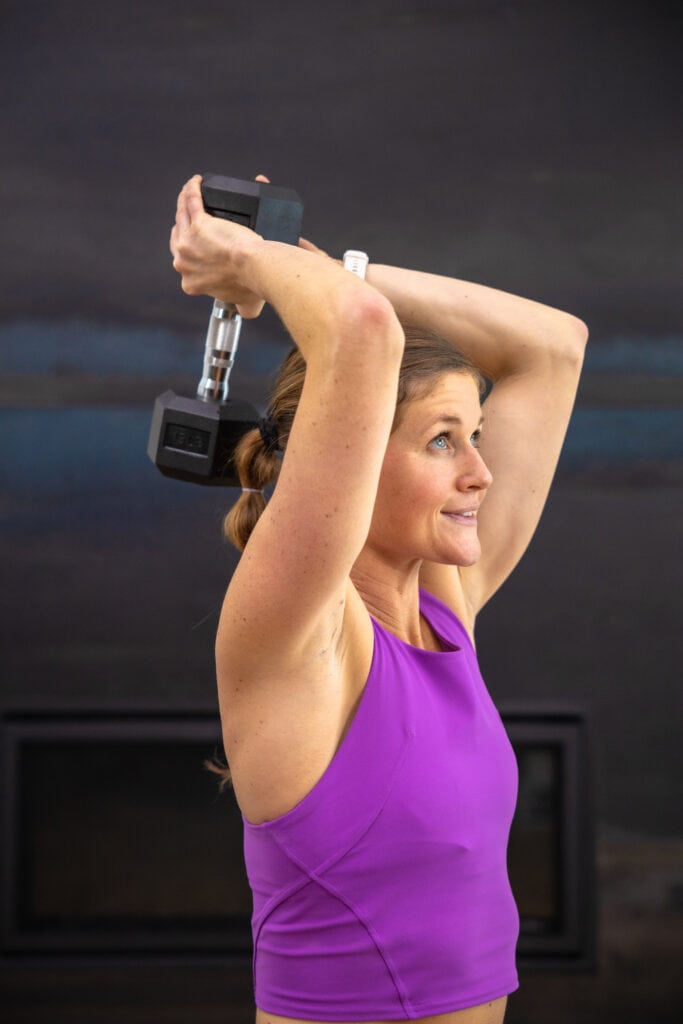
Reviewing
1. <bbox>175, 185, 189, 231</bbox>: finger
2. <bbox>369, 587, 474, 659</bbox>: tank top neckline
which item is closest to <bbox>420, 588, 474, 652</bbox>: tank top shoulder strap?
<bbox>369, 587, 474, 659</bbox>: tank top neckline

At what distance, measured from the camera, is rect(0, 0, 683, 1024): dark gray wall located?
2.86 meters

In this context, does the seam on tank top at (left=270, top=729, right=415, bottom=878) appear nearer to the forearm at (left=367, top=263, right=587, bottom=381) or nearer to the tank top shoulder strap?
the tank top shoulder strap

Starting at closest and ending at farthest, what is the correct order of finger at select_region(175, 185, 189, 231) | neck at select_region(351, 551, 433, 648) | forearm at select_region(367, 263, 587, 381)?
finger at select_region(175, 185, 189, 231), neck at select_region(351, 551, 433, 648), forearm at select_region(367, 263, 587, 381)

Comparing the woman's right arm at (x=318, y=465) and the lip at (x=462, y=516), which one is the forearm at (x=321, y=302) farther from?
the lip at (x=462, y=516)

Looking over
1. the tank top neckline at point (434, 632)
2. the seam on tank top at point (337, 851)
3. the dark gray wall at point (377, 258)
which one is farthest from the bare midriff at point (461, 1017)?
the dark gray wall at point (377, 258)

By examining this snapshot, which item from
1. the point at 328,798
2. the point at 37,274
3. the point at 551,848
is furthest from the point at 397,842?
the point at 37,274

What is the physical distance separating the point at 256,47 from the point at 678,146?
1.03 metres

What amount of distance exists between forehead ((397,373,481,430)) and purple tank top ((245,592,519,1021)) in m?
0.21

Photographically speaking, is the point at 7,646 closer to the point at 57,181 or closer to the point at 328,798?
the point at 57,181

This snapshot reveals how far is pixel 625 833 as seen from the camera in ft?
9.39

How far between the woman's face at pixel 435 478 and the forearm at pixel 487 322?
19cm

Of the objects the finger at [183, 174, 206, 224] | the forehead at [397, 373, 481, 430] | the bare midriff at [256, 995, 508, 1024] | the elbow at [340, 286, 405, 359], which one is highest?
the finger at [183, 174, 206, 224]

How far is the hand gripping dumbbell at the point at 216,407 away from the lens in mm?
1111

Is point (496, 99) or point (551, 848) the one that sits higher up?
point (496, 99)
